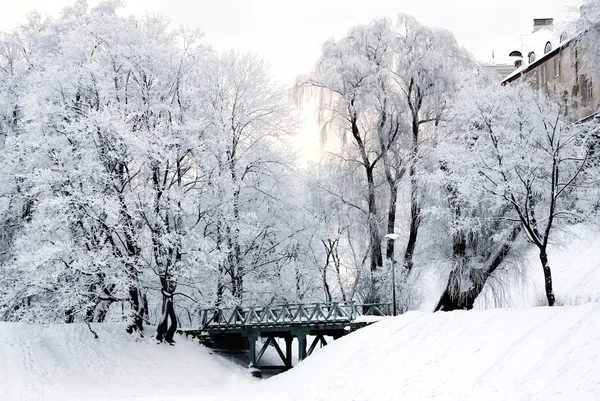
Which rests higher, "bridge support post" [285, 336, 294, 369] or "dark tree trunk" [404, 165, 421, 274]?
"dark tree trunk" [404, 165, 421, 274]

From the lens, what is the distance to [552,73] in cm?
4734

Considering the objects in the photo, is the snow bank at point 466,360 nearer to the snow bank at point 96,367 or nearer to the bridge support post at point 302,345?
the bridge support post at point 302,345

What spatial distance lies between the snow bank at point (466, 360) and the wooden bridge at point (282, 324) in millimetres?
3495

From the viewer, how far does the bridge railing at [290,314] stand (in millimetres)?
28000

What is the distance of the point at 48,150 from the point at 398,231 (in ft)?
53.1

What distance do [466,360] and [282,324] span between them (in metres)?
13.8

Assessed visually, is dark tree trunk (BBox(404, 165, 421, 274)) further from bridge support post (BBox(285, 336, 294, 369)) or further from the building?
the building

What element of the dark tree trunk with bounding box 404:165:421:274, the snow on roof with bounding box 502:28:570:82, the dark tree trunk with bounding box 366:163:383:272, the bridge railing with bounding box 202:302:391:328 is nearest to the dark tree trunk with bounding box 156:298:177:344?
the bridge railing with bounding box 202:302:391:328

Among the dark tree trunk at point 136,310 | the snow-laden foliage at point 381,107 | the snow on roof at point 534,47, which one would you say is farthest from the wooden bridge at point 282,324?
the snow on roof at point 534,47

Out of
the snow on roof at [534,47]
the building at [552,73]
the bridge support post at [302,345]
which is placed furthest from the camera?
the snow on roof at [534,47]

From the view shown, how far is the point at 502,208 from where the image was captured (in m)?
24.6

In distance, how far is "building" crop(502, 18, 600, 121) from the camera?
1535 inches

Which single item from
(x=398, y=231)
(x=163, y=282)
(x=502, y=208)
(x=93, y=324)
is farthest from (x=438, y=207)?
(x=93, y=324)

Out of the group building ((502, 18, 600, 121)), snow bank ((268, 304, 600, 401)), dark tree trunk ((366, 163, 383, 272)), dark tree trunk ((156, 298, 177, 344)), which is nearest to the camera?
snow bank ((268, 304, 600, 401))
